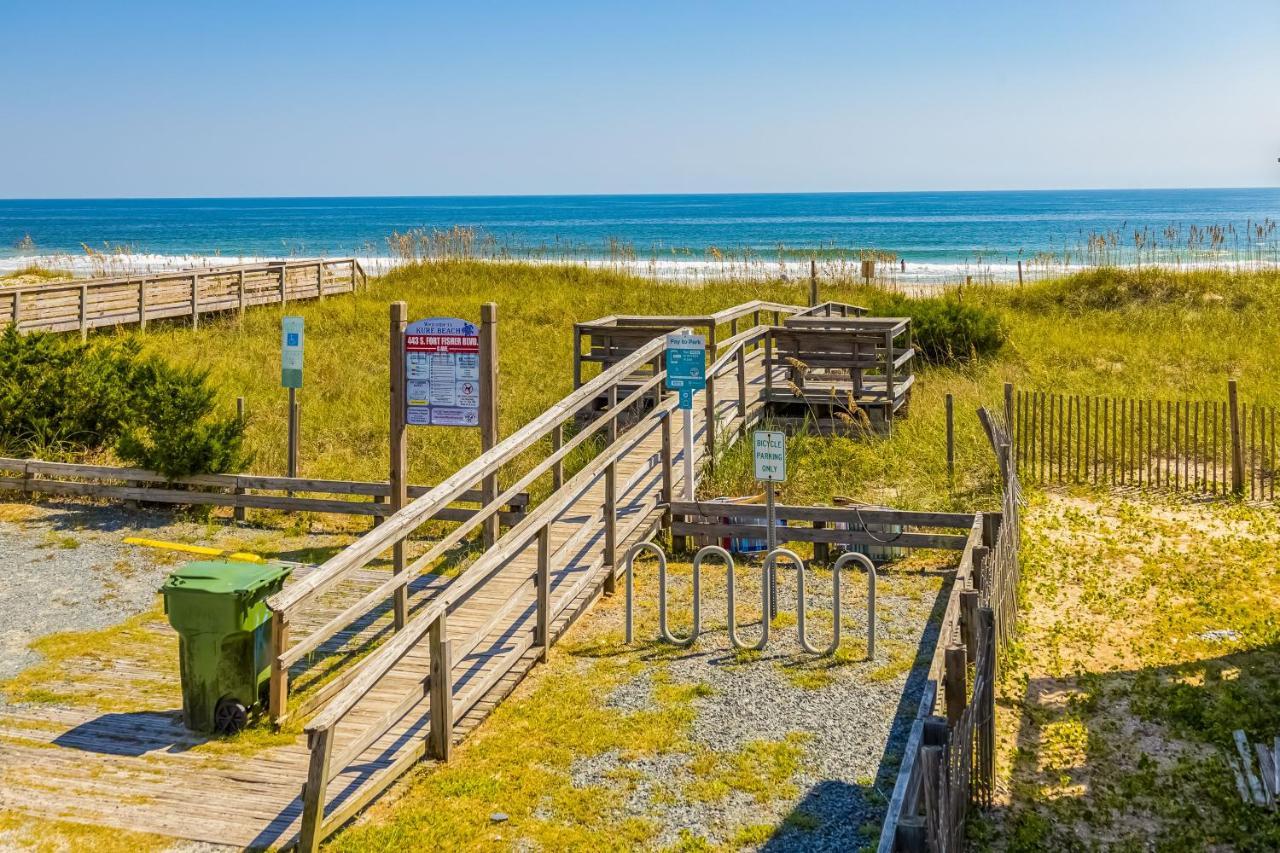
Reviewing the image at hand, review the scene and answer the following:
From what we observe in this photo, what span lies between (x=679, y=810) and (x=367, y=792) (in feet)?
4.91

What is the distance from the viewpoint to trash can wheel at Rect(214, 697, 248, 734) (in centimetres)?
660

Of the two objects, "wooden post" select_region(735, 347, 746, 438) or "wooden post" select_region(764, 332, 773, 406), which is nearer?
"wooden post" select_region(735, 347, 746, 438)

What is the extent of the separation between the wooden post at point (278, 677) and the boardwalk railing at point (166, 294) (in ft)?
44.4

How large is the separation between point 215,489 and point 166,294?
43.3 ft

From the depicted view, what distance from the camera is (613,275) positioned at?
2883cm

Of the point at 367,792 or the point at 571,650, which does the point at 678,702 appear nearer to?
the point at 571,650

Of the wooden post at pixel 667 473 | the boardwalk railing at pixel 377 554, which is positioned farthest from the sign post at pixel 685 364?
the boardwalk railing at pixel 377 554

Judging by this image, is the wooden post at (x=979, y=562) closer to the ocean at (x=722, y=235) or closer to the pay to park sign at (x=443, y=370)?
the pay to park sign at (x=443, y=370)

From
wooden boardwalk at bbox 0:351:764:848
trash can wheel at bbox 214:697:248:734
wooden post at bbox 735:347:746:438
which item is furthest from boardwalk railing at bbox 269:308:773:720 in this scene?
wooden post at bbox 735:347:746:438

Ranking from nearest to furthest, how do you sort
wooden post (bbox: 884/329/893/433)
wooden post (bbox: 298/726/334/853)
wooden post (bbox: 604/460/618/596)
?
wooden post (bbox: 298/726/334/853) → wooden post (bbox: 604/460/618/596) → wooden post (bbox: 884/329/893/433)

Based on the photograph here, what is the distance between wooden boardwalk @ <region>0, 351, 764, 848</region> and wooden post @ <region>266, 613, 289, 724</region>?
0.90 ft

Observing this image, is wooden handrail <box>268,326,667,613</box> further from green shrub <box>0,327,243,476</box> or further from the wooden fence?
the wooden fence

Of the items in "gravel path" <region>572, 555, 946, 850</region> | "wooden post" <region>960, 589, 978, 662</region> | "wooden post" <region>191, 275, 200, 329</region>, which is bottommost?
"gravel path" <region>572, 555, 946, 850</region>

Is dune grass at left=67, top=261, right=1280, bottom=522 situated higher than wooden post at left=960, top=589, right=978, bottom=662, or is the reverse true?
dune grass at left=67, top=261, right=1280, bottom=522
